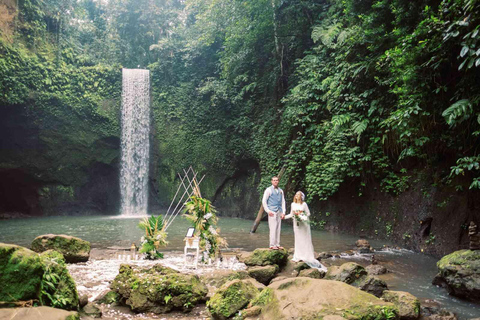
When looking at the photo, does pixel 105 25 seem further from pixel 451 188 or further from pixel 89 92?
pixel 451 188

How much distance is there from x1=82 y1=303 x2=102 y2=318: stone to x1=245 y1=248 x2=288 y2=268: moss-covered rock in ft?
11.1

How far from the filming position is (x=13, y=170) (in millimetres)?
19641

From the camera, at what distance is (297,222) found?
7.73 m

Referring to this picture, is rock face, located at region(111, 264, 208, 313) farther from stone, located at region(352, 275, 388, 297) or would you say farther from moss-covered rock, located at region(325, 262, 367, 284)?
stone, located at region(352, 275, 388, 297)

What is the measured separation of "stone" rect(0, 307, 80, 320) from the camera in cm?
302

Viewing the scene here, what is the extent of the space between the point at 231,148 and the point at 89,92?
384 inches

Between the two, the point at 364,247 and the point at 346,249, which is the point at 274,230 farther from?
the point at 364,247

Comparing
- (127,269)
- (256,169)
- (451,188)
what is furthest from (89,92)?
(451,188)

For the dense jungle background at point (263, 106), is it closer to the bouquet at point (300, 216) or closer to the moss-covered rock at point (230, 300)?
the bouquet at point (300, 216)

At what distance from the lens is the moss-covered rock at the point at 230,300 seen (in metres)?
4.41

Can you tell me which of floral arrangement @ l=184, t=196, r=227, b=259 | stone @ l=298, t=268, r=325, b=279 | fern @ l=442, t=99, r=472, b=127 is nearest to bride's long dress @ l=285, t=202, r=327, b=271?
stone @ l=298, t=268, r=325, b=279

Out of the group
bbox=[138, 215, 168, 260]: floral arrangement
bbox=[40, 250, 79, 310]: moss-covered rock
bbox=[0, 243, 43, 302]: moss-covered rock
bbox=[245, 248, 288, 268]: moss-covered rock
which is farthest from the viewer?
bbox=[138, 215, 168, 260]: floral arrangement

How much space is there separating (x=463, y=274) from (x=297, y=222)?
129 inches

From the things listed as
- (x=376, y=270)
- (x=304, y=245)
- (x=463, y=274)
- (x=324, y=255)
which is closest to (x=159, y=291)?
(x=304, y=245)
